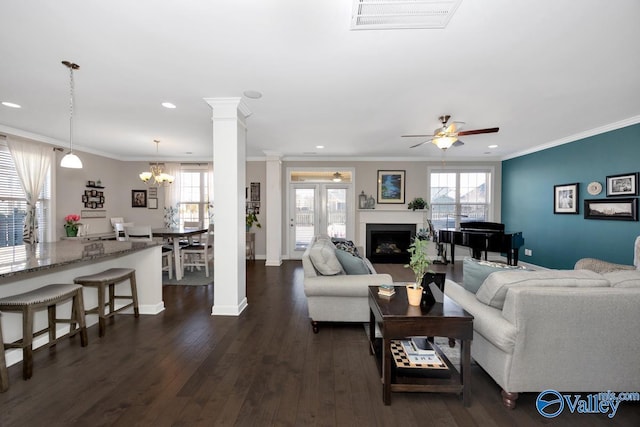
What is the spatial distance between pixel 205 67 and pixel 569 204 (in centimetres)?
630

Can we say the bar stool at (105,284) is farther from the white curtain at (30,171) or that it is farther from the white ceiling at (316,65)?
the white curtain at (30,171)

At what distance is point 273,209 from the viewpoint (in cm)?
639

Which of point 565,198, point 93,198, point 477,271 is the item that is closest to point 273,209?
point 93,198

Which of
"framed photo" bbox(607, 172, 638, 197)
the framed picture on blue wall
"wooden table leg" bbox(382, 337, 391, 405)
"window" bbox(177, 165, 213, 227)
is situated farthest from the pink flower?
"framed photo" bbox(607, 172, 638, 197)

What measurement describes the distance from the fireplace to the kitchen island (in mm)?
4804

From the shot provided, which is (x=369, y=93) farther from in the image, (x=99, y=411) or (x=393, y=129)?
(x=99, y=411)

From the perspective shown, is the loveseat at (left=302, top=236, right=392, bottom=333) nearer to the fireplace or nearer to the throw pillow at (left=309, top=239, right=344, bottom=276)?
the throw pillow at (left=309, top=239, right=344, bottom=276)

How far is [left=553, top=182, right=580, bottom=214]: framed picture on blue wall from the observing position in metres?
4.93

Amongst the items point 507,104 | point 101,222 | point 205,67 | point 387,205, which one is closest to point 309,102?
point 205,67

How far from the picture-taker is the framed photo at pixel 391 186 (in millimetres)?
7055

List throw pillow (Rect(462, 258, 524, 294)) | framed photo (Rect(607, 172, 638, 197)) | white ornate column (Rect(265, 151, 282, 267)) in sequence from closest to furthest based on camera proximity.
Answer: throw pillow (Rect(462, 258, 524, 294)) < framed photo (Rect(607, 172, 638, 197)) < white ornate column (Rect(265, 151, 282, 267))

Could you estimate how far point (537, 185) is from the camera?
5.81 m

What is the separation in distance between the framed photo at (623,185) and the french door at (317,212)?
467cm

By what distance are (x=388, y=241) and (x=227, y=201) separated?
4726mm
